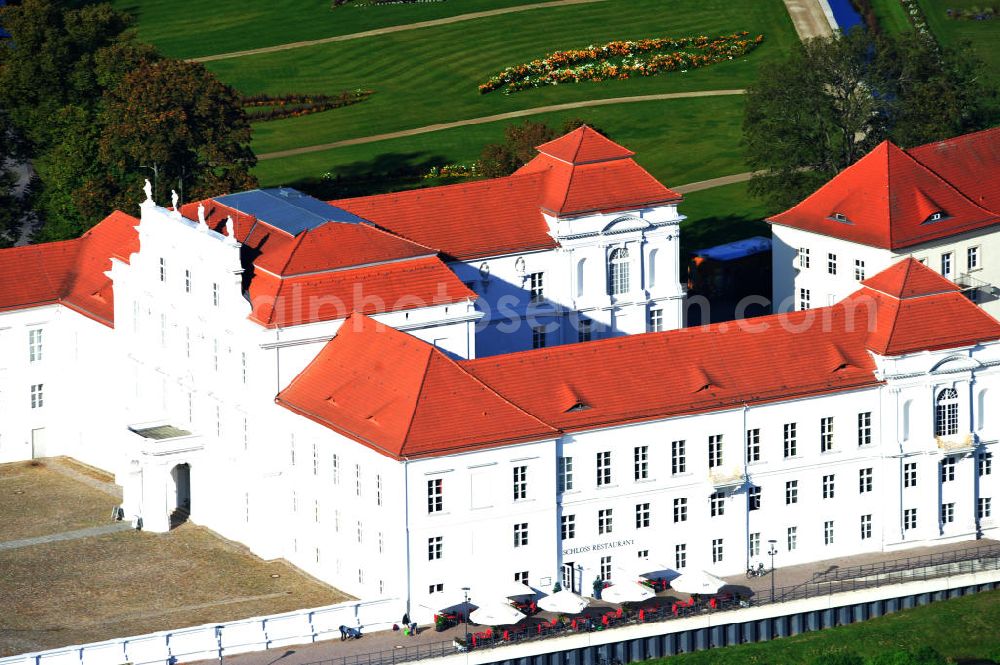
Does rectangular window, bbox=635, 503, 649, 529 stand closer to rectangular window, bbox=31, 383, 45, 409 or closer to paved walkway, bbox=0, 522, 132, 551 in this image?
paved walkway, bbox=0, 522, 132, 551

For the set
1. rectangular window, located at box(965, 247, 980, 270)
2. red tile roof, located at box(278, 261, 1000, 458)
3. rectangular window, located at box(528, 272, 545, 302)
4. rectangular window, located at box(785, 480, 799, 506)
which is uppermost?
rectangular window, located at box(965, 247, 980, 270)

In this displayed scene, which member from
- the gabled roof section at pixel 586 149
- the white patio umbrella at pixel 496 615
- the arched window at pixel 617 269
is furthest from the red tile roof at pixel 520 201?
the white patio umbrella at pixel 496 615

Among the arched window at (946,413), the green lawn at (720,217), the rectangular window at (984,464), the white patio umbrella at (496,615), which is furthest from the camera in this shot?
the green lawn at (720,217)

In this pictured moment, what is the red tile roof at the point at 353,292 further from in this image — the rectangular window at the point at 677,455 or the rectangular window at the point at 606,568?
the rectangular window at the point at 606,568

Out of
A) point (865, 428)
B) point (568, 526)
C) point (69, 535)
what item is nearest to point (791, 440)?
point (865, 428)

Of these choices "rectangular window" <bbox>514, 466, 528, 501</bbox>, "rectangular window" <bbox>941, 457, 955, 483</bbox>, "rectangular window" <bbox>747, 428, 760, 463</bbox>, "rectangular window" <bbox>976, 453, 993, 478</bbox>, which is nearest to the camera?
"rectangular window" <bbox>514, 466, 528, 501</bbox>

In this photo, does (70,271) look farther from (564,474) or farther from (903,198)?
(903,198)

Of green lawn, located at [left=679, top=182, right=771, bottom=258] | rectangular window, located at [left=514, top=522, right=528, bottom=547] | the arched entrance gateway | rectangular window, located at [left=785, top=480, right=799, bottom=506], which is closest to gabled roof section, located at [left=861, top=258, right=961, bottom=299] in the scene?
rectangular window, located at [left=785, top=480, right=799, bottom=506]

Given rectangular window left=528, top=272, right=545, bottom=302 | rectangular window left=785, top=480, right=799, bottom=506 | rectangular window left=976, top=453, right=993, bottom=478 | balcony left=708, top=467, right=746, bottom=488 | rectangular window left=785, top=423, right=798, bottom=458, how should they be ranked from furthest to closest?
1. rectangular window left=528, top=272, right=545, bottom=302
2. rectangular window left=976, top=453, right=993, bottom=478
3. rectangular window left=785, top=480, right=799, bottom=506
4. rectangular window left=785, top=423, right=798, bottom=458
5. balcony left=708, top=467, right=746, bottom=488
